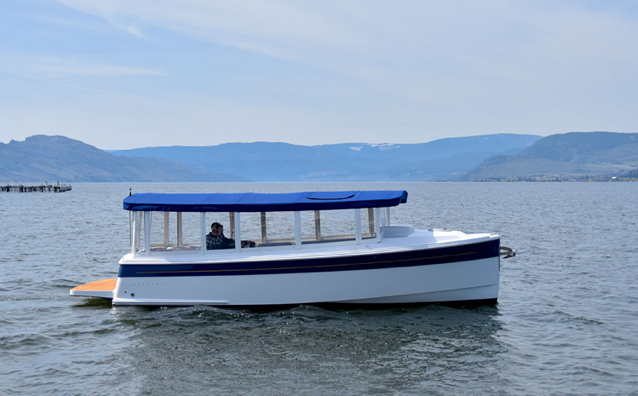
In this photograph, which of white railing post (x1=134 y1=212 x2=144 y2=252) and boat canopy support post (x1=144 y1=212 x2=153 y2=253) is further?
white railing post (x1=134 y1=212 x2=144 y2=252)

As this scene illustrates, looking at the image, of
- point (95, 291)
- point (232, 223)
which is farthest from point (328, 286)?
point (95, 291)

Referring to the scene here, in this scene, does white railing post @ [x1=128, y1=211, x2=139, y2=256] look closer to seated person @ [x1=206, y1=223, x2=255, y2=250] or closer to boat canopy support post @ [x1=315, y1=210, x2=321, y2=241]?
seated person @ [x1=206, y1=223, x2=255, y2=250]

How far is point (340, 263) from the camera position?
16094 millimetres

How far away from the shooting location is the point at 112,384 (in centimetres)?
1204

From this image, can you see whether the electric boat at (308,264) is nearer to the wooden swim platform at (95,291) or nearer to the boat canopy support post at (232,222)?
the boat canopy support post at (232,222)

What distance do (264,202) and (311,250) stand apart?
1876 mm

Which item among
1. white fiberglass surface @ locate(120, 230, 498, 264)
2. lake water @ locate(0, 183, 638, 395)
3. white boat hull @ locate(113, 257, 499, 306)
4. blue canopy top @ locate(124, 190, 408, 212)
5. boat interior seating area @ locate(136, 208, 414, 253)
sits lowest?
lake water @ locate(0, 183, 638, 395)

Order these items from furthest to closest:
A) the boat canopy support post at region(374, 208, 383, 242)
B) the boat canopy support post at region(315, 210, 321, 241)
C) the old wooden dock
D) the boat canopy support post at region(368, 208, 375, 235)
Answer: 1. the old wooden dock
2. the boat canopy support post at region(368, 208, 375, 235)
3. the boat canopy support post at region(315, 210, 321, 241)
4. the boat canopy support post at region(374, 208, 383, 242)

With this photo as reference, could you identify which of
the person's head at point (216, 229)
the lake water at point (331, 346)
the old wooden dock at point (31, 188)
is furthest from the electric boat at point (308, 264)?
the old wooden dock at point (31, 188)

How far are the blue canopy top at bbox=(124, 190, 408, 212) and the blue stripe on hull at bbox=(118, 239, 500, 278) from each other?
1.51 metres

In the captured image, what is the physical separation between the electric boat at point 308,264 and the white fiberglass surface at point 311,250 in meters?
0.03

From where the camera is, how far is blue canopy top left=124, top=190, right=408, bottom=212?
16.7m

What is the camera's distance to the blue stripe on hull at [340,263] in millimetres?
16094

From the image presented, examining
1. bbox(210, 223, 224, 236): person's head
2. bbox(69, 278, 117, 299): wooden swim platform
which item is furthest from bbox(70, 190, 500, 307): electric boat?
bbox(69, 278, 117, 299): wooden swim platform
